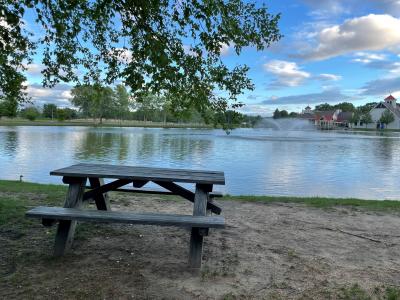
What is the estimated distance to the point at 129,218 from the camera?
3865mm

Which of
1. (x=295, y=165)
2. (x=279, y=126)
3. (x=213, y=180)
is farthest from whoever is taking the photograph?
(x=279, y=126)

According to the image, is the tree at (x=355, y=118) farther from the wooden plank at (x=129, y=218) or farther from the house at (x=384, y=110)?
the wooden plank at (x=129, y=218)

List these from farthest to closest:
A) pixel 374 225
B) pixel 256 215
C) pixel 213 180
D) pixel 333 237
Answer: pixel 256 215, pixel 374 225, pixel 333 237, pixel 213 180

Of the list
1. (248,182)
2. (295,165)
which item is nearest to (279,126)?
(295,165)

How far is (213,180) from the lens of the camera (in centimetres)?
445

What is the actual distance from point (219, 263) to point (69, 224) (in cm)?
170

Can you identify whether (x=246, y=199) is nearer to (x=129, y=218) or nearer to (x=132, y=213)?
(x=132, y=213)

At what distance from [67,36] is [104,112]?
119 meters

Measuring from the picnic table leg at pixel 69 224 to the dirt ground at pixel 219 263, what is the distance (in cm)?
12

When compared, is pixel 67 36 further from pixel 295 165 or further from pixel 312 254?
pixel 295 165

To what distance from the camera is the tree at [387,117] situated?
106 metres

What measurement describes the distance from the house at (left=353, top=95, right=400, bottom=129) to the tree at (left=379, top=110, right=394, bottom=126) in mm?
1987

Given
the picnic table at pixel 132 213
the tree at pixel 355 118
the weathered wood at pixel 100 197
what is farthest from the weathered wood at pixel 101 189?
the tree at pixel 355 118

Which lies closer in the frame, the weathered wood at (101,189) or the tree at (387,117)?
the weathered wood at (101,189)
